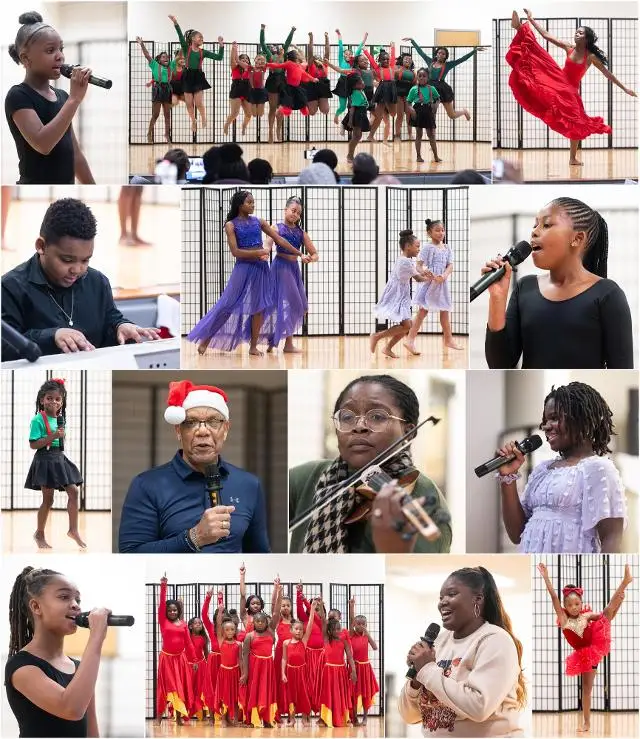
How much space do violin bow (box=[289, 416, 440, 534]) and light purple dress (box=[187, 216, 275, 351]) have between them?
2.65 ft

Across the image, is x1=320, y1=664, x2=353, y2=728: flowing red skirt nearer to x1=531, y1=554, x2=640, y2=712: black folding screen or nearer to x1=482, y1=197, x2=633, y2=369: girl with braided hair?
x1=531, y1=554, x2=640, y2=712: black folding screen

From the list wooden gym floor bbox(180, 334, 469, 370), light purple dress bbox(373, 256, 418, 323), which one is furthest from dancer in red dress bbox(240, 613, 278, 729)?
light purple dress bbox(373, 256, 418, 323)

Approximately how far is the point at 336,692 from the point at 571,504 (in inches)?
53.3

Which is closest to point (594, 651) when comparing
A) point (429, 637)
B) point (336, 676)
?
point (429, 637)

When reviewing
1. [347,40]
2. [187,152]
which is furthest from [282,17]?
[187,152]

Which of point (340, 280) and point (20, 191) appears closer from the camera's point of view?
point (20, 191)

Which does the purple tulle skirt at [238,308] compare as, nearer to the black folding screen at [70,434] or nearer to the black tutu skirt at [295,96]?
the black folding screen at [70,434]

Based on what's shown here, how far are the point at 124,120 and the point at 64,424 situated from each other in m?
1.42

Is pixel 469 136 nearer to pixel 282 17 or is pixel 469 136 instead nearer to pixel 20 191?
pixel 282 17

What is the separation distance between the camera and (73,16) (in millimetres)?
5410

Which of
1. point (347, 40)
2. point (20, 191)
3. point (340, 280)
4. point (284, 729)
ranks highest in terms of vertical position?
point (347, 40)

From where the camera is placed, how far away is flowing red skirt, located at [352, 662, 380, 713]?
534 cm

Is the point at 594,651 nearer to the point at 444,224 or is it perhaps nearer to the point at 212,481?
the point at 212,481

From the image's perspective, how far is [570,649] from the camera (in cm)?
542
